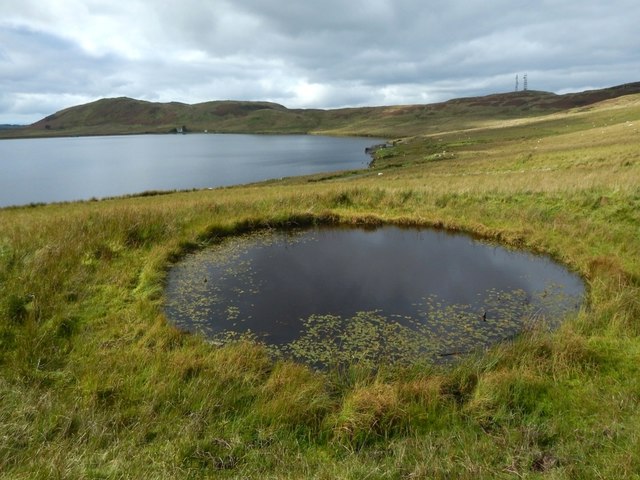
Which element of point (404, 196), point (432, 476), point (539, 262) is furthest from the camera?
point (404, 196)

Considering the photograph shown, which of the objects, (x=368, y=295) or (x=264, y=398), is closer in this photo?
(x=264, y=398)

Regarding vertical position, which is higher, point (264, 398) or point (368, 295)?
point (264, 398)

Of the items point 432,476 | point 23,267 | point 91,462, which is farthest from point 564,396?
point 23,267

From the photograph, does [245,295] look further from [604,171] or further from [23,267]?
[604,171]

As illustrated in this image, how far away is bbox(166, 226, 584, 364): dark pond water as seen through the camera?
9078 millimetres

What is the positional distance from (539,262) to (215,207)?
1364cm

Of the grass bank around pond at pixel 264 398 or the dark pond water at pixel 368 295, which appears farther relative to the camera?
the dark pond water at pixel 368 295

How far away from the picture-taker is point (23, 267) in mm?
10570

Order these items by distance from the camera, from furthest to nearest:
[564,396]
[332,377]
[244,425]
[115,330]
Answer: [115,330] → [332,377] → [564,396] → [244,425]

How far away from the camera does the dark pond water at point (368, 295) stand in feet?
29.8

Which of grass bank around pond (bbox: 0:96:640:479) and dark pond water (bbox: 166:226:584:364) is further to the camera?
dark pond water (bbox: 166:226:584:364)

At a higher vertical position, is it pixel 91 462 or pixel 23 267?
pixel 23 267

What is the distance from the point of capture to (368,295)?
11352 millimetres

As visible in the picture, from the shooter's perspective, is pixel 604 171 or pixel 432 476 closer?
pixel 432 476
